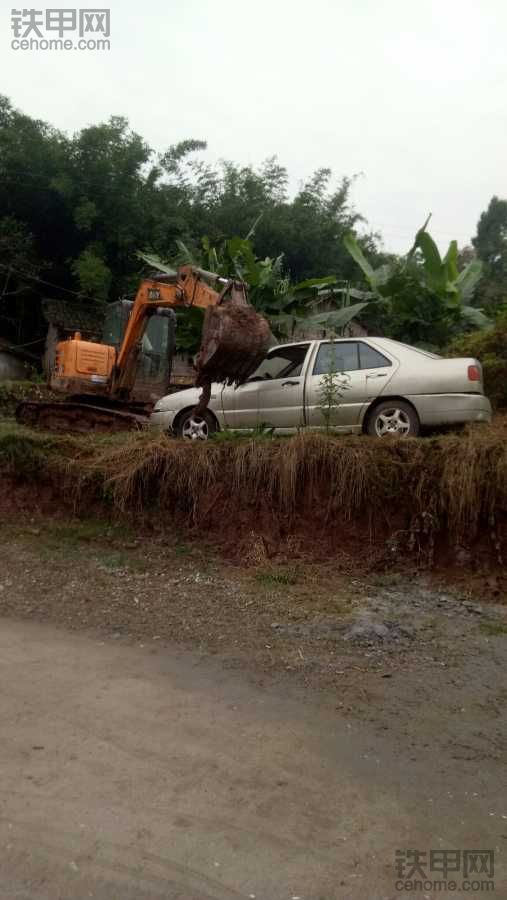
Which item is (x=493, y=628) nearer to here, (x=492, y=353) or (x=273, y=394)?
(x=273, y=394)

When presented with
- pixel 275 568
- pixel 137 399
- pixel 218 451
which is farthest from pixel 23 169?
pixel 275 568

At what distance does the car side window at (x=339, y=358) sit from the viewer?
30.0 ft

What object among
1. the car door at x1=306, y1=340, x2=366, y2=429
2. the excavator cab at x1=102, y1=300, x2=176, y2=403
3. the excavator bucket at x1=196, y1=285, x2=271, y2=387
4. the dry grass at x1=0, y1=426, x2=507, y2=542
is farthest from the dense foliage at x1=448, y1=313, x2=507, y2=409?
the excavator cab at x1=102, y1=300, x2=176, y2=403

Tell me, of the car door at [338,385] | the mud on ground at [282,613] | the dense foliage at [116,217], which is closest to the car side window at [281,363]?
the car door at [338,385]

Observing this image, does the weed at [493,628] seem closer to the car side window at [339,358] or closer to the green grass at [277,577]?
the green grass at [277,577]

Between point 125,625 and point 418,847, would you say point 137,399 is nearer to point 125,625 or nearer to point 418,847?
point 125,625

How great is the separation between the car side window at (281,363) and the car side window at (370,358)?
0.80 m

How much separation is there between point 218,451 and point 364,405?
5.97ft

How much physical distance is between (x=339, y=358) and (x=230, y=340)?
1402mm

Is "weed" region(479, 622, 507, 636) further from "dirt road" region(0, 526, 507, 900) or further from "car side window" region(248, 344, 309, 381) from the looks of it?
"car side window" region(248, 344, 309, 381)

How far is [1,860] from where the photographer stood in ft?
10.6

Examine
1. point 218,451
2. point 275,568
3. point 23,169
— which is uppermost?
point 23,169

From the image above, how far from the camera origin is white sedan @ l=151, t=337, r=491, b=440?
335 inches

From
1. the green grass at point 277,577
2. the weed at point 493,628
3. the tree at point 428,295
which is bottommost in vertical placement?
the weed at point 493,628
